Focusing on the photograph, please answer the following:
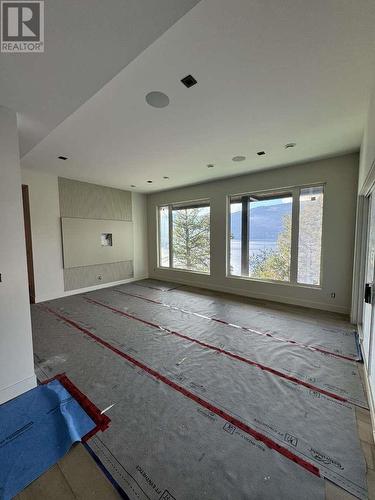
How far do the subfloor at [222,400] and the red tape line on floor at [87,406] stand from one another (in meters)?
0.05

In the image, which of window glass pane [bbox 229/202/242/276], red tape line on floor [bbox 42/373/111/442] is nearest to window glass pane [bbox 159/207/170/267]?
window glass pane [bbox 229/202/242/276]

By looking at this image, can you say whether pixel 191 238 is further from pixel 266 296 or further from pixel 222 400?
pixel 222 400

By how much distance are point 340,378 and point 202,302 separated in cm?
258

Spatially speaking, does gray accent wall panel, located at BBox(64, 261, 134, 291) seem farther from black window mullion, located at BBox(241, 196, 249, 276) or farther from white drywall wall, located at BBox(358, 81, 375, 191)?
white drywall wall, located at BBox(358, 81, 375, 191)

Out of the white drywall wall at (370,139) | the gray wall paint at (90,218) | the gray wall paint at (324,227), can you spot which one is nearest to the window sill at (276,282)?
the gray wall paint at (324,227)

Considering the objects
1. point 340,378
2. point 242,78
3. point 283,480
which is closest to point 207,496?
point 283,480

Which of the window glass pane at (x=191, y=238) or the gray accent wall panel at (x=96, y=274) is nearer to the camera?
the gray accent wall panel at (x=96, y=274)

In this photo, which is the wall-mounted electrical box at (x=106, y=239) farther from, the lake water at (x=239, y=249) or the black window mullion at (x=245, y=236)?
the black window mullion at (x=245, y=236)

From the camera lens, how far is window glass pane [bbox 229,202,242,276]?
4.85m

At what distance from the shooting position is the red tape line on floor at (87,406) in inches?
58.9

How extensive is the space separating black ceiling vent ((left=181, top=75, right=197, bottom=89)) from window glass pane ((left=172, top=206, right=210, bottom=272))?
143 inches

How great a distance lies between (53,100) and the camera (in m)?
1.70

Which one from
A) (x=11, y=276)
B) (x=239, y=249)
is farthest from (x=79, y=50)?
(x=239, y=249)

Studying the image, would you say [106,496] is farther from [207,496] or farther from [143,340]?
[143,340]
